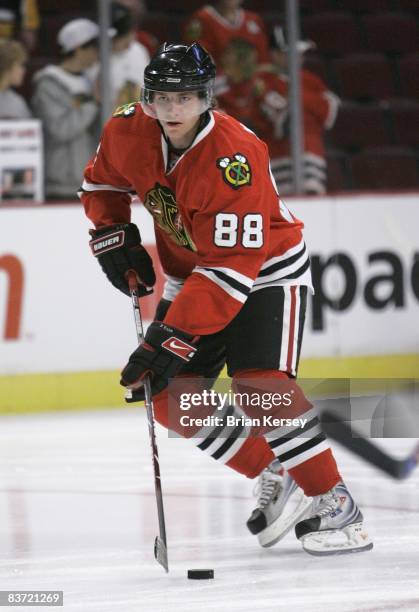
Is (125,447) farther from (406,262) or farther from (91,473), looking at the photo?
(406,262)

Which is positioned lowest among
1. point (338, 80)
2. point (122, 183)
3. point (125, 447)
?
point (125, 447)

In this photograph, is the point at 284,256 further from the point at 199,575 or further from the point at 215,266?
the point at 199,575

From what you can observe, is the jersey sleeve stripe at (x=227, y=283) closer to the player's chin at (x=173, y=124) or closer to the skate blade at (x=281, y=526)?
the player's chin at (x=173, y=124)

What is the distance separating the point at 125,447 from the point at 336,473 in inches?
70.3

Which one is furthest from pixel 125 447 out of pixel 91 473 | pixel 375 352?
pixel 375 352

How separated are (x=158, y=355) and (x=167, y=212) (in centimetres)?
39

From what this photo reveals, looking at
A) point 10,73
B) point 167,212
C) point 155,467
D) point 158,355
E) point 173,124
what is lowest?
point 155,467

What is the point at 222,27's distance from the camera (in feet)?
19.6

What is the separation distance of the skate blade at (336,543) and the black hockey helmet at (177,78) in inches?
38.8

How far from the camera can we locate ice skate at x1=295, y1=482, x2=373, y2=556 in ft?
10.0

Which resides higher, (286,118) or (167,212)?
(286,118)

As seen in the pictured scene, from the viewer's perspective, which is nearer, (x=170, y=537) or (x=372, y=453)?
(x=372, y=453)

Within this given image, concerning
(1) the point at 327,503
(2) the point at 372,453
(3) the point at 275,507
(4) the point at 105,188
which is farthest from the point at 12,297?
(2) the point at 372,453

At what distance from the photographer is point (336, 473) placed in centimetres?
309
